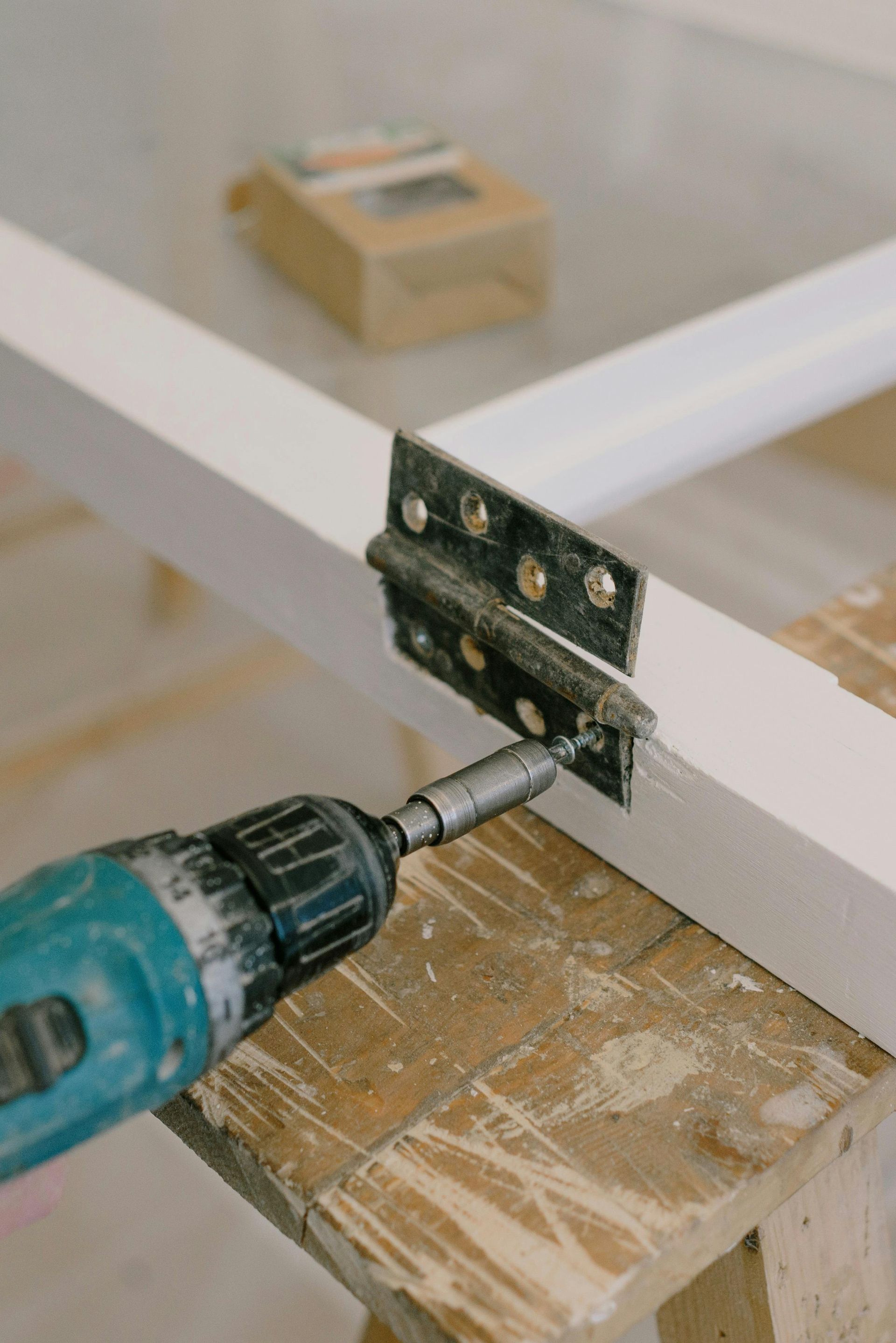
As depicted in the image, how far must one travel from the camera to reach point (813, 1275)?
62 centimetres

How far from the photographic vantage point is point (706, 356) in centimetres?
82

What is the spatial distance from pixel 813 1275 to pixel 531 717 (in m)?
0.31

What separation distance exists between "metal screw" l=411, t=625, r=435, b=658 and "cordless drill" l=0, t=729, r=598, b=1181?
0.20 m

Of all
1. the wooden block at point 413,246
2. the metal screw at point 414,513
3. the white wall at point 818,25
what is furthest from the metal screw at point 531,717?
the white wall at point 818,25

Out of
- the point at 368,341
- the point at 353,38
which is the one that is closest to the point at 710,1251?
the point at 368,341

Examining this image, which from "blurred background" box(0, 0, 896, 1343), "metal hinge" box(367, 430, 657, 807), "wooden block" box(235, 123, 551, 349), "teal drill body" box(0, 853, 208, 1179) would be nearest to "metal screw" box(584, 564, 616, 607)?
"metal hinge" box(367, 430, 657, 807)

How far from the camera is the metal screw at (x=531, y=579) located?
0.59 m

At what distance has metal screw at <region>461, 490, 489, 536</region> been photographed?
600mm

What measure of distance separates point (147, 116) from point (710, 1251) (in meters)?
2.85

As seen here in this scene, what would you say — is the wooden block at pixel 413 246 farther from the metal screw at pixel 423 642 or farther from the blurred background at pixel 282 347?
the metal screw at pixel 423 642

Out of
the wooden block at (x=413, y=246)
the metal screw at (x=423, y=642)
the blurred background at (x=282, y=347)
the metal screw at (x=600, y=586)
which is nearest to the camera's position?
the metal screw at (x=600, y=586)

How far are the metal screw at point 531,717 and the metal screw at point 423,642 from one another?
0.22 ft

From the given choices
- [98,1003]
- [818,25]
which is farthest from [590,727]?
[818,25]

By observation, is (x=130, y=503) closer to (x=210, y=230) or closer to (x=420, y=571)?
(x=420, y=571)
